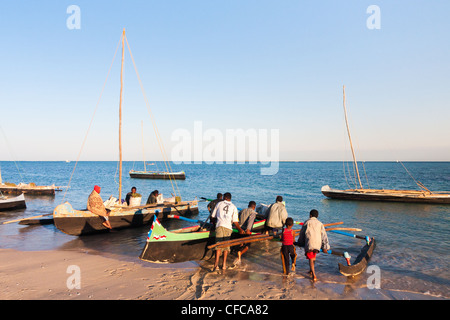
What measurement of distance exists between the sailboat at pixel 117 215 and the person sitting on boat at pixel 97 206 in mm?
284

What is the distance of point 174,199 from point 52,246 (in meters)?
8.69

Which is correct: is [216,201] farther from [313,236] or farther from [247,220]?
[313,236]

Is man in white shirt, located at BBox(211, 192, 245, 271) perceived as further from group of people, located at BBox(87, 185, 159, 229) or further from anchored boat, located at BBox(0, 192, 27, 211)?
anchored boat, located at BBox(0, 192, 27, 211)

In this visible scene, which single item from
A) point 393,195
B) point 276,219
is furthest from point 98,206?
point 393,195

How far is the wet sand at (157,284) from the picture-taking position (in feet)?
22.2

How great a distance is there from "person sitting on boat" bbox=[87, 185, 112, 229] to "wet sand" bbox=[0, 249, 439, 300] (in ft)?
11.2

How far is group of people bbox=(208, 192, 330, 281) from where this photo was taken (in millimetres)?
7758

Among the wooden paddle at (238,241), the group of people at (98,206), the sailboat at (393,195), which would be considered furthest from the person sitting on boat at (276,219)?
the sailboat at (393,195)

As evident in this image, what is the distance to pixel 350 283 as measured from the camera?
26.4 feet

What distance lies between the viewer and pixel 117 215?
14203 millimetres

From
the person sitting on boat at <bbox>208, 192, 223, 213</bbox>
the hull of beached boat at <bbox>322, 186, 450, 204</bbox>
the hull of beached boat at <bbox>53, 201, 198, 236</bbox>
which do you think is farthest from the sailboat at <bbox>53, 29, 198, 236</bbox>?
the hull of beached boat at <bbox>322, 186, 450, 204</bbox>

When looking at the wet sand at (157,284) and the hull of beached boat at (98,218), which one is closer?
the wet sand at (157,284)

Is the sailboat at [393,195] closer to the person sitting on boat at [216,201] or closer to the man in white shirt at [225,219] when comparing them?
the person sitting on boat at [216,201]
